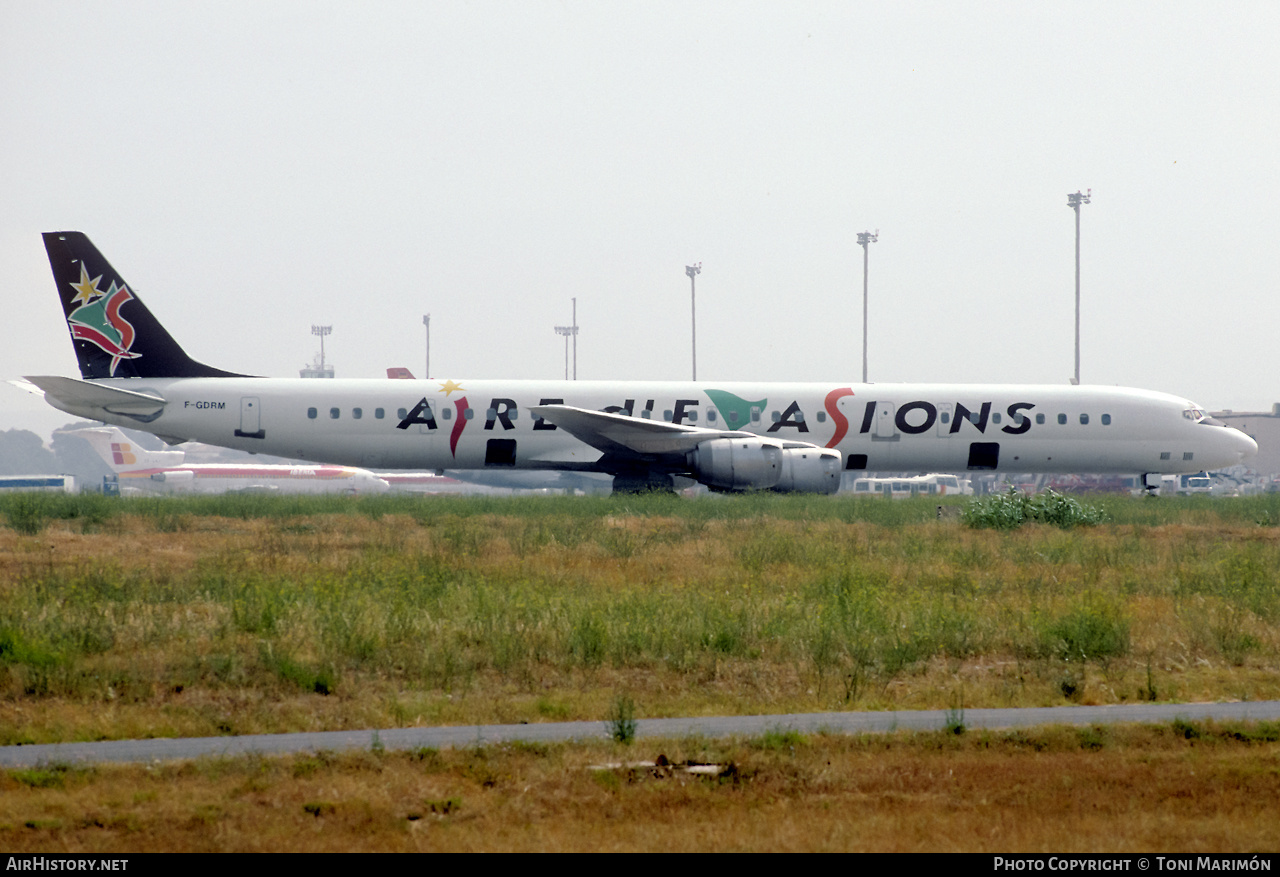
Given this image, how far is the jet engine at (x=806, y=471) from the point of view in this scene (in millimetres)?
30766

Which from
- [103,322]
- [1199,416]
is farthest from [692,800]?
[1199,416]

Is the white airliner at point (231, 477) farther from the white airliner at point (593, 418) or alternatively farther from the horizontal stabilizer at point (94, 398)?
the horizontal stabilizer at point (94, 398)

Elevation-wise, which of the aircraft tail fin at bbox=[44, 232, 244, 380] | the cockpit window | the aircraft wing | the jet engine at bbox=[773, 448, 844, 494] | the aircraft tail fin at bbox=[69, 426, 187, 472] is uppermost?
the aircraft tail fin at bbox=[44, 232, 244, 380]

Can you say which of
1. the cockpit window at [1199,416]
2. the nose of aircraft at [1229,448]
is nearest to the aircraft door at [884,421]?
the cockpit window at [1199,416]

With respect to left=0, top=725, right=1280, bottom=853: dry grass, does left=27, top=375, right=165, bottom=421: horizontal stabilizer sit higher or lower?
higher

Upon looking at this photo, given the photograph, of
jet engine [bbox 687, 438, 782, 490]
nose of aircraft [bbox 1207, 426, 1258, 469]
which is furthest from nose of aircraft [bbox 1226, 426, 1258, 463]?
jet engine [bbox 687, 438, 782, 490]

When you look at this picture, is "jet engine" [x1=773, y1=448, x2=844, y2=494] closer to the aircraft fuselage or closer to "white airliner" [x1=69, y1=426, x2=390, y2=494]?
the aircraft fuselage

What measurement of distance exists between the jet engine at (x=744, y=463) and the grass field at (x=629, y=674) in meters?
8.03

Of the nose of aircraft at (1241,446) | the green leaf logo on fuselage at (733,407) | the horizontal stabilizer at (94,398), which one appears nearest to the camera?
the horizontal stabilizer at (94,398)

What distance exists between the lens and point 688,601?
46.1ft

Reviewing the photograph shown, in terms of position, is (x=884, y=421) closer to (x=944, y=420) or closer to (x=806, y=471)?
(x=944, y=420)

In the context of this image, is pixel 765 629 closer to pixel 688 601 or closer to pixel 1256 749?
pixel 688 601

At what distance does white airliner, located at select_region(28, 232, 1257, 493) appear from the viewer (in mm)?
31484

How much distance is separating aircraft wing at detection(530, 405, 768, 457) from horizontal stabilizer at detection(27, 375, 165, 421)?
9963 mm
